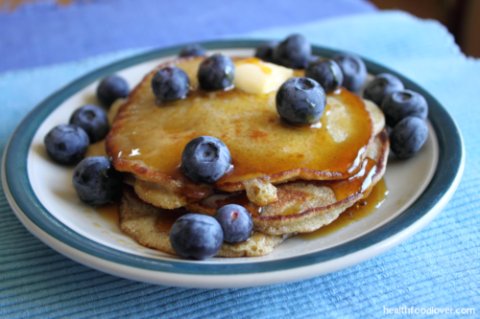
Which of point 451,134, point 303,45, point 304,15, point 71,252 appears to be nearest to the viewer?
point 71,252

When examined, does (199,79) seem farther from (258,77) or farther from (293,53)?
(293,53)

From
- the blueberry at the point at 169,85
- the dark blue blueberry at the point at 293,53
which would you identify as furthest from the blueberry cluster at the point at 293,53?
the blueberry at the point at 169,85

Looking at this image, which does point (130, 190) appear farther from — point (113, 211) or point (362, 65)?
point (362, 65)

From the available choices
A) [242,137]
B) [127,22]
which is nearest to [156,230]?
[242,137]

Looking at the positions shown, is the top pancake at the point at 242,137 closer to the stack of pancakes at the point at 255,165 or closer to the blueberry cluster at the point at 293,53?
the stack of pancakes at the point at 255,165

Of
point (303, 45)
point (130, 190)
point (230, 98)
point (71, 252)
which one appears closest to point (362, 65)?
point (303, 45)

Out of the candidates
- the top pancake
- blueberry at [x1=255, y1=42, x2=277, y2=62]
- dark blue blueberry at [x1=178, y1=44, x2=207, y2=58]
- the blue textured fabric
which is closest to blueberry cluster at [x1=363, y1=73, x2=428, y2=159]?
the top pancake

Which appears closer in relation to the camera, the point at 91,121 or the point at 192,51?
the point at 91,121
